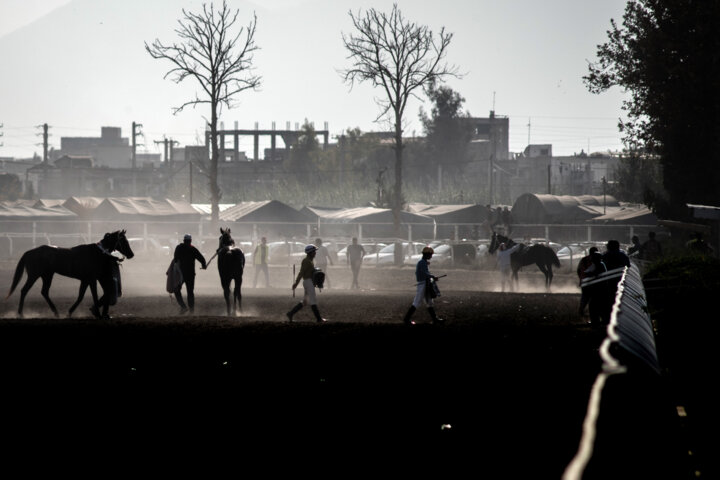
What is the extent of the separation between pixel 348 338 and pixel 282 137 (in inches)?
4951

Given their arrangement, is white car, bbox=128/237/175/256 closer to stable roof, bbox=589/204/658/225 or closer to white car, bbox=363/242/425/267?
white car, bbox=363/242/425/267

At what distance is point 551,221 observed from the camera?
207 ft

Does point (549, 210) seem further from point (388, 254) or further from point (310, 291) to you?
point (310, 291)

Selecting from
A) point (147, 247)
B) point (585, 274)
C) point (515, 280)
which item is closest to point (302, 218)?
point (147, 247)

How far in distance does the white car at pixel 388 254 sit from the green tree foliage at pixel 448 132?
6769cm

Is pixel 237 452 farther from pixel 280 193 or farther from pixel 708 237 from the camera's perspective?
pixel 280 193

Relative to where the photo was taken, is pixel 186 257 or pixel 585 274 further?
pixel 186 257

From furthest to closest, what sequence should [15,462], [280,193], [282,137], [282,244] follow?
1. [282,137]
2. [280,193]
3. [282,244]
4. [15,462]

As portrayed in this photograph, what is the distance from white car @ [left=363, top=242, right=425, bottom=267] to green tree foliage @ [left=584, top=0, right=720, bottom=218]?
13.2 metres

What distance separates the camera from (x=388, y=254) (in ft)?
158

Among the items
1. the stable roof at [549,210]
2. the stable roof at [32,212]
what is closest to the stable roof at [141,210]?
the stable roof at [32,212]

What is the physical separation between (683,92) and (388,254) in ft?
60.1

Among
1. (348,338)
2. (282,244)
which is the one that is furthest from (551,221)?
(348,338)

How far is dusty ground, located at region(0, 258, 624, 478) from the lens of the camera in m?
8.43
